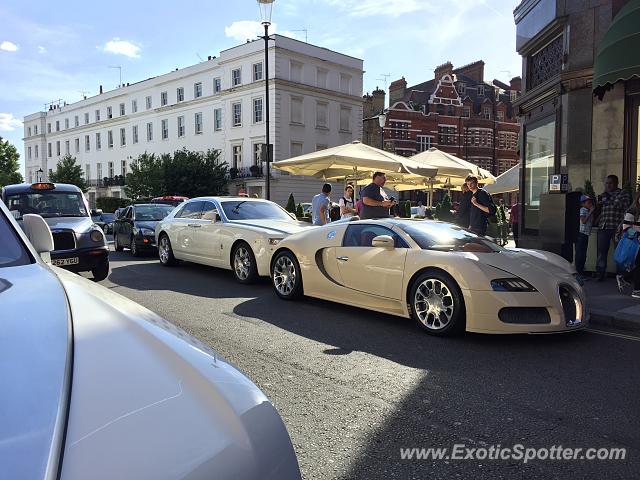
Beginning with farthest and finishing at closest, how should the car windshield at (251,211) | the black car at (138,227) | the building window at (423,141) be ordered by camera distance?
the building window at (423,141) < the black car at (138,227) < the car windshield at (251,211)

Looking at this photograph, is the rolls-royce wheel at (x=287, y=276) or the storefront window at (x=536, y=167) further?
the storefront window at (x=536, y=167)

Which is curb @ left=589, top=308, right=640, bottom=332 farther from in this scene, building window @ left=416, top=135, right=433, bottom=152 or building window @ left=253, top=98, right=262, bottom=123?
building window @ left=416, top=135, right=433, bottom=152

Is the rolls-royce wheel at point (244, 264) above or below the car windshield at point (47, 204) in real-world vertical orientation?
below

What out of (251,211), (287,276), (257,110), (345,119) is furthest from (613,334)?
(345,119)

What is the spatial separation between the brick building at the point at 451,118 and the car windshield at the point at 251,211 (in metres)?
49.1

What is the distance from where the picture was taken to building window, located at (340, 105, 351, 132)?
1912 inches

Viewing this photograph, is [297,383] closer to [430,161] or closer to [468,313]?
[468,313]

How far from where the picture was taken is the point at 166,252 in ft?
37.0

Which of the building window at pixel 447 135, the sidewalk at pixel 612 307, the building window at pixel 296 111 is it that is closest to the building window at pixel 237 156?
the building window at pixel 296 111

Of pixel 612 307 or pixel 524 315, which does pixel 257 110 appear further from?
pixel 524 315

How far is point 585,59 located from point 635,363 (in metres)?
9.46

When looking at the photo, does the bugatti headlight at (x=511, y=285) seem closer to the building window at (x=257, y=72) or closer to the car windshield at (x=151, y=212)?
the car windshield at (x=151, y=212)

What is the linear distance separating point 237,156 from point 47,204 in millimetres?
37802

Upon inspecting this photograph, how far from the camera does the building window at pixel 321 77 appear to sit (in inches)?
1836
